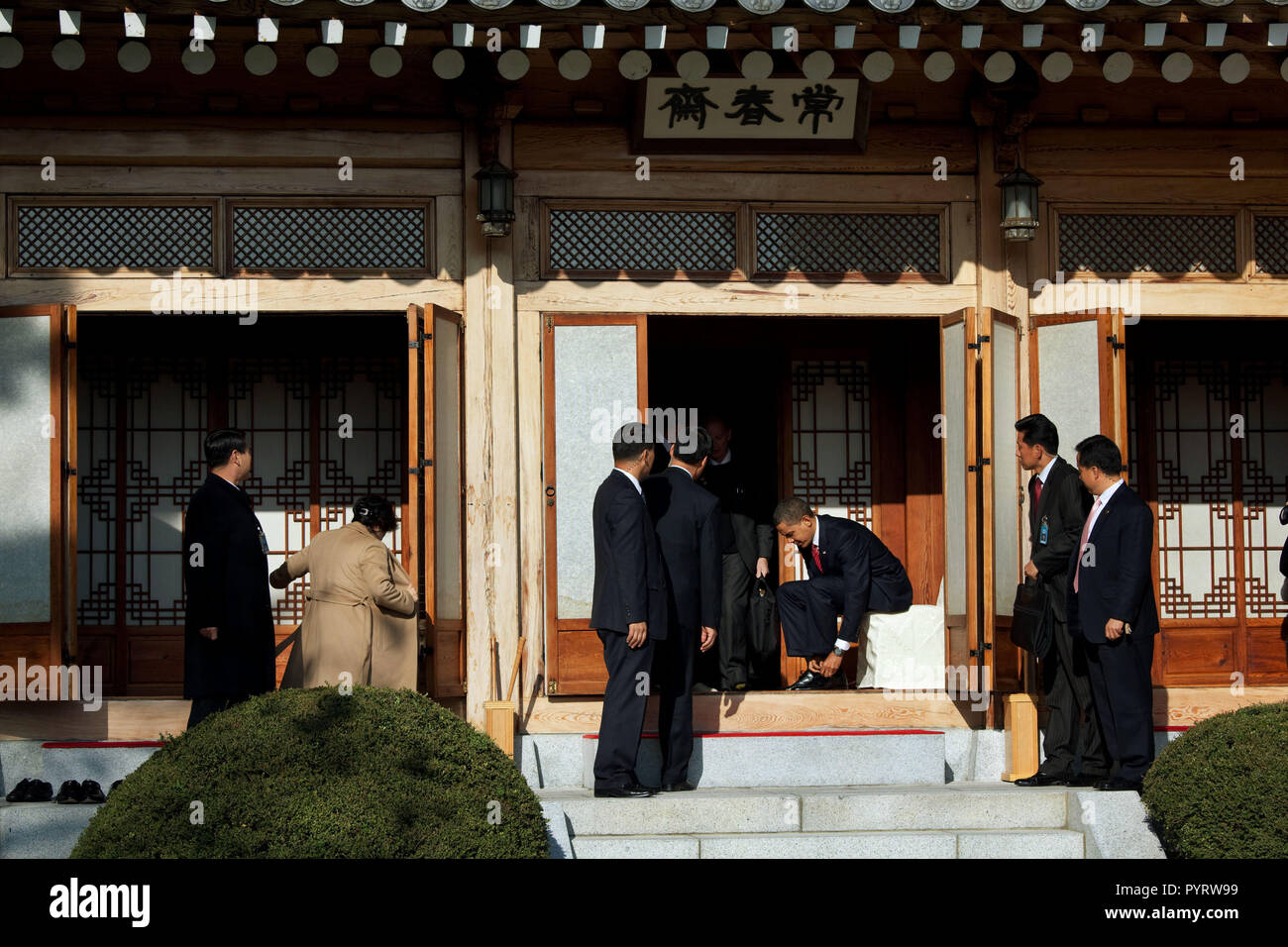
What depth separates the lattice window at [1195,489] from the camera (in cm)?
1127

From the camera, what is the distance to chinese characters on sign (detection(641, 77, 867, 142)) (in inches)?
354

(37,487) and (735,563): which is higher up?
(37,487)

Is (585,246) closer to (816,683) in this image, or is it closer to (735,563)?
(735,563)

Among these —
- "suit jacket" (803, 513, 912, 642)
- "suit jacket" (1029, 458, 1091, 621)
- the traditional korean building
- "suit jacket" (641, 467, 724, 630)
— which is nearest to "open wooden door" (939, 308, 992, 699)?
the traditional korean building

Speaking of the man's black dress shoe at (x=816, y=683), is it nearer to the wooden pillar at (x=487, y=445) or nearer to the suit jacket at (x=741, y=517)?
the suit jacket at (x=741, y=517)

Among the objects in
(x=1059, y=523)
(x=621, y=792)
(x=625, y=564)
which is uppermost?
(x=1059, y=523)

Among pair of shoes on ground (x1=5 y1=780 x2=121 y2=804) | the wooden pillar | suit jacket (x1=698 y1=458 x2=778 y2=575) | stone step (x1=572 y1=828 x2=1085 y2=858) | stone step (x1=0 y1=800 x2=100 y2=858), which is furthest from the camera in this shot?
suit jacket (x1=698 y1=458 x2=778 y2=575)

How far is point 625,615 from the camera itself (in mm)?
7930

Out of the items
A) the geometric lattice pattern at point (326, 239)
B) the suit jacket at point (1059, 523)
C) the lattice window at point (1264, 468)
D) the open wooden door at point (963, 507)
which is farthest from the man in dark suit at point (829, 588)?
the lattice window at point (1264, 468)

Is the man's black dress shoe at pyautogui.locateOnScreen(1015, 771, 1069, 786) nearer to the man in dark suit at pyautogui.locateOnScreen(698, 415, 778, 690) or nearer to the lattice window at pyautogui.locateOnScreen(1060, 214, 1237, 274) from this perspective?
the man in dark suit at pyautogui.locateOnScreen(698, 415, 778, 690)

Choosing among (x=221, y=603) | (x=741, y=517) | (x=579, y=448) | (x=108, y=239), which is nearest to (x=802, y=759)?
(x=579, y=448)

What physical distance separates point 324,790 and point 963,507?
4601 millimetres

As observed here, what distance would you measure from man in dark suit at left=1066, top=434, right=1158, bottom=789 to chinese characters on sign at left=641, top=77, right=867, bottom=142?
8.09 feet

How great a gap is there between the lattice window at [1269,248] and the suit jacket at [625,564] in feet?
13.9
